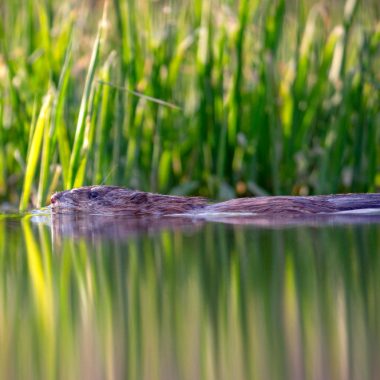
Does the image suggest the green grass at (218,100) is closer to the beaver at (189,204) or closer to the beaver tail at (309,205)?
the beaver at (189,204)

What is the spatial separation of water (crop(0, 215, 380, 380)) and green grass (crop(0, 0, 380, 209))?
197cm

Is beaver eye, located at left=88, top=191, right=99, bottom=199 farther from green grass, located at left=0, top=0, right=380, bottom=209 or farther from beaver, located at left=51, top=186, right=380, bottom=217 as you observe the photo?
green grass, located at left=0, top=0, right=380, bottom=209

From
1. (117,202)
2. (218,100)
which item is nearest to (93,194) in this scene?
(117,202)

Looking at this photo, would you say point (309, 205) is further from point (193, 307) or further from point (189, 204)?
point (193, 307)

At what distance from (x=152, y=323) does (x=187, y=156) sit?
3.81 meters

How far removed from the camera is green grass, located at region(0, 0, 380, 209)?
15.8ft

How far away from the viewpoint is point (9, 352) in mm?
1316

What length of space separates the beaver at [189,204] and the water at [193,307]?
2.87 ft

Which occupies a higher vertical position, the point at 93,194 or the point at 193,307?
the point at 93,194

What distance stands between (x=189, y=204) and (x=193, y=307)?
2.57 metres

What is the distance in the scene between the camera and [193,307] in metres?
1.57

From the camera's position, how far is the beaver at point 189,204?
3.84 meters

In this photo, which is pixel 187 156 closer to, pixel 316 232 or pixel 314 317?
pixel 316 232

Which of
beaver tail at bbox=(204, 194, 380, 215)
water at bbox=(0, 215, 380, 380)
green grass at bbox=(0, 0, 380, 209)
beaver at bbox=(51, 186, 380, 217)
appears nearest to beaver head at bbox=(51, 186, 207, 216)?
beaver at bbox=(51, 186, 380, 217)
